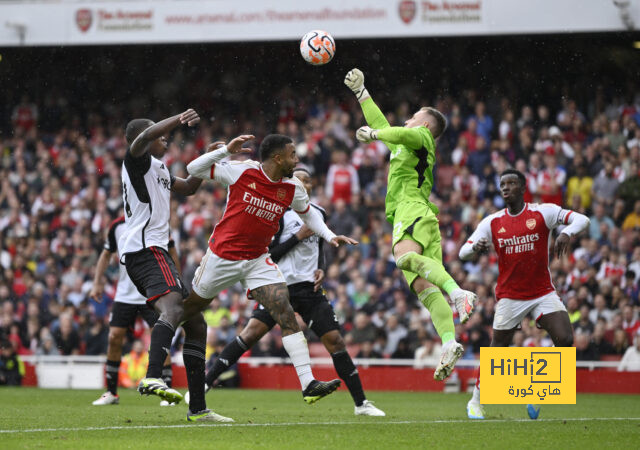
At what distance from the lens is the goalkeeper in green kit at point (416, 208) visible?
27.5 feet

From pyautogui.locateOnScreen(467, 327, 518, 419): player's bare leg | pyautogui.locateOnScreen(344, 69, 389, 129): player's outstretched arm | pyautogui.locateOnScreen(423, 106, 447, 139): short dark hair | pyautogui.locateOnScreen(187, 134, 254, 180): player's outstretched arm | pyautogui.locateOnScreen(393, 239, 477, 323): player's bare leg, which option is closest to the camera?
pyautogui.locateOnScreen(393, 239, 477, 323): player's bare leg

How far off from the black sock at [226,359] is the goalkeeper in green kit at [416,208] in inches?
96.9

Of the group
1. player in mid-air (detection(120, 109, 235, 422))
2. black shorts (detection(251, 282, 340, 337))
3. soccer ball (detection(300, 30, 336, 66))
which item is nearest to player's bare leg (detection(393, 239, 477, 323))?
black shorts (detection(251, 282, 340, 337))

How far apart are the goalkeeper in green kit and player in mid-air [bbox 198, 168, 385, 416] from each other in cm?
136

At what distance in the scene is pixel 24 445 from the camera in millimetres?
6289

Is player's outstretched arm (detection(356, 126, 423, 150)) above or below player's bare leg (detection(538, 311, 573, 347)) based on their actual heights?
above

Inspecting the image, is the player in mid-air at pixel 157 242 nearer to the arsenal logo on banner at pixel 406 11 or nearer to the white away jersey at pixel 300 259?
the white away jersey at pixel 300 259

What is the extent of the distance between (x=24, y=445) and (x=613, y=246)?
12908mm

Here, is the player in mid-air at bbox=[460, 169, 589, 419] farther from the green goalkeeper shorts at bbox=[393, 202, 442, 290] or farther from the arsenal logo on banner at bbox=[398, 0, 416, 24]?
the arsenal logo on banner at bbox=[398, 0, 416, 24]

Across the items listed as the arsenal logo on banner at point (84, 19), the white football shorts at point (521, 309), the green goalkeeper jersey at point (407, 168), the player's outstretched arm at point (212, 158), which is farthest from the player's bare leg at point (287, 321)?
the arsenal logo on banner at point (84, 19)

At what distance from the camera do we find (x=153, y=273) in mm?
8312

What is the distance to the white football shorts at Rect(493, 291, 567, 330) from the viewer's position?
374 inches

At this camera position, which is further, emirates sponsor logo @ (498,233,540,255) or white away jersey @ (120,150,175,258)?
emirates sponsor logo @ (498,233,540,255)

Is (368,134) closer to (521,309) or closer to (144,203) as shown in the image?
(144,203)
